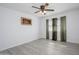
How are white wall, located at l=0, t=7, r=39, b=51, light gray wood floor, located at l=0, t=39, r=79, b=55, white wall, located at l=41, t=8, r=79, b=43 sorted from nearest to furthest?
light gray wood floor, located at l=0, t=39, r=79, b=55, white wall, located at l=0, t=7, r=39, b=51, white wall, located at l=41, t=8, r=79, b=43

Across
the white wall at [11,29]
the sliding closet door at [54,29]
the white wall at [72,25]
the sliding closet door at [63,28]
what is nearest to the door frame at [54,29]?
the sliding closet door at [54,29]

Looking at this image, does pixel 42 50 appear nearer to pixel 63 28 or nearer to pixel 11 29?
pixel 11 29

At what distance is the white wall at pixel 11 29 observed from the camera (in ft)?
13.7

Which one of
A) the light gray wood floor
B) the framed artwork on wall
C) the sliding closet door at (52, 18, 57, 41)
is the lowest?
the light gray wood floor

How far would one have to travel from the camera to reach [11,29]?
4.72 m

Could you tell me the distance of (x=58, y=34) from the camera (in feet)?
23.6

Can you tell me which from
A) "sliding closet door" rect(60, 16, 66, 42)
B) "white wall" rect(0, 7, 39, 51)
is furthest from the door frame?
"white wall" rect(0, 7, 39, 51)

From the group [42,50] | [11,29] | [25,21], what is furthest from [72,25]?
[11,29]

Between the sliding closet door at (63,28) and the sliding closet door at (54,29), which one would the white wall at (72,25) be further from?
the sliding closet door at (54,29)

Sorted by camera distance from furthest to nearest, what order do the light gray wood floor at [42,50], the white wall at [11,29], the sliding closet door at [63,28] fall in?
the sliding closet door at [63,28]
the white wall at [11,29]
the light gray wood floor at [42,50]

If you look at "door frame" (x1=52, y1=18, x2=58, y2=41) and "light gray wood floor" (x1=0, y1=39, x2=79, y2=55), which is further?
"door frame" (x1=52, y1=18, x2=58, y2=41)

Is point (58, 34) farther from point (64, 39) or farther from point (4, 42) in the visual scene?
point (4, 42)

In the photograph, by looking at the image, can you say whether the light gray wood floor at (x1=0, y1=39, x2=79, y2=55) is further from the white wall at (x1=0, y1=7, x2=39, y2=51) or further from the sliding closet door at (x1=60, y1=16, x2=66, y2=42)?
the sliding closet door at (x1=60, y1=16, x2=66, y2=42)

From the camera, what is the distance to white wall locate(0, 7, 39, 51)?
4172 millimetres
